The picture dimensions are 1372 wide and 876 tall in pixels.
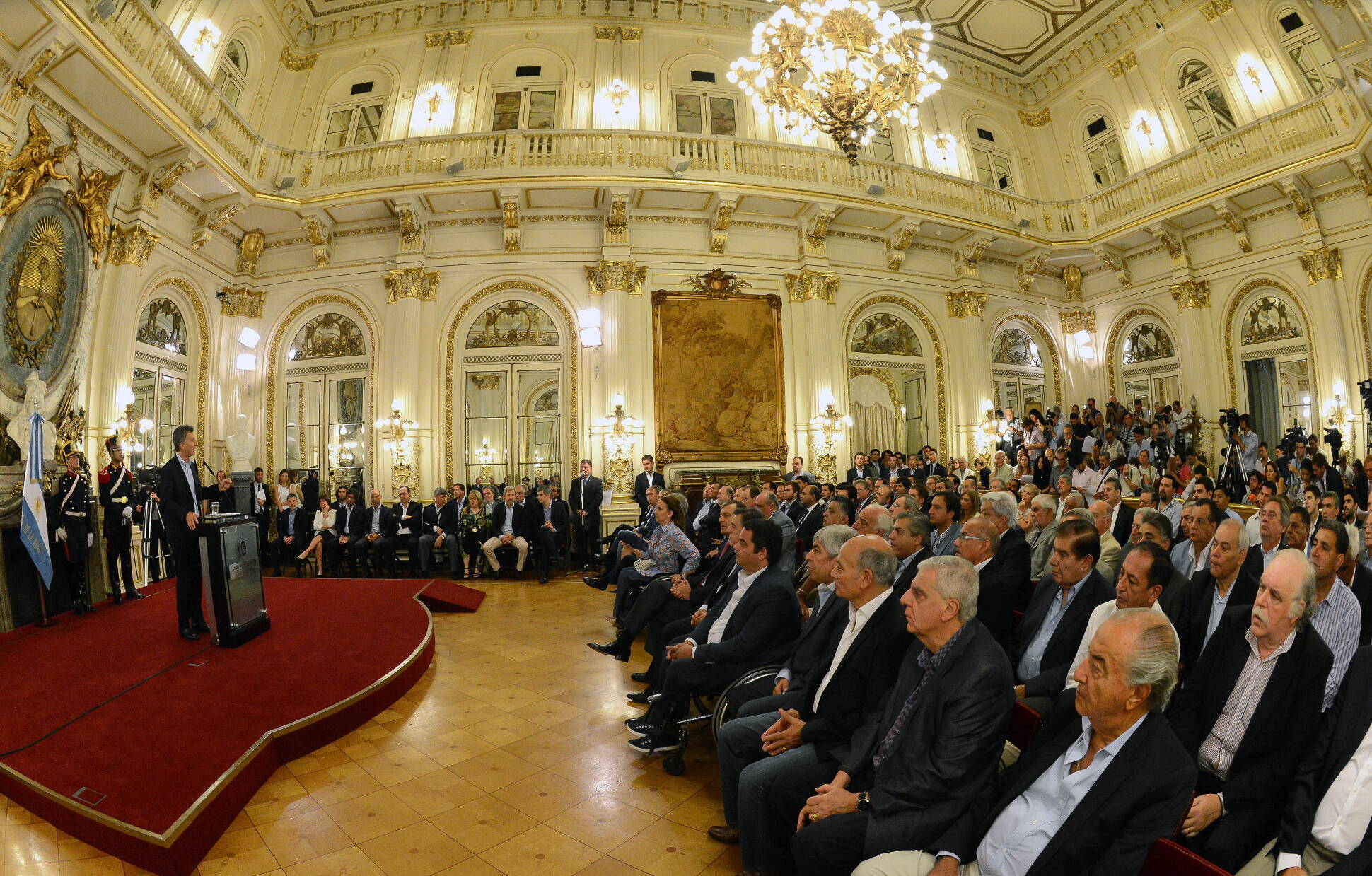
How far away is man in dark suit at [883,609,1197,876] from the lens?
1646 millimetres

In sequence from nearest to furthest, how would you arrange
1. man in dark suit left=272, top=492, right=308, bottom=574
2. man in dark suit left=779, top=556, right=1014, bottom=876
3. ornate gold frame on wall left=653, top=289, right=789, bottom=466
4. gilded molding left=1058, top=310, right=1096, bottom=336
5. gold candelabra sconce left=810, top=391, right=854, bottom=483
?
man in dark suit left=779, top=556, right=1014, bottom=876
man in dark suit left=272, top=492, right=308, bottom=574
ornate gold frame on wall left=653, top=289, right=789, bottom=466
gold candelabra sconce left=810, top=391, right=854, bottom=483
gilded molding left=1058, top=310, right=1096, bottom=336

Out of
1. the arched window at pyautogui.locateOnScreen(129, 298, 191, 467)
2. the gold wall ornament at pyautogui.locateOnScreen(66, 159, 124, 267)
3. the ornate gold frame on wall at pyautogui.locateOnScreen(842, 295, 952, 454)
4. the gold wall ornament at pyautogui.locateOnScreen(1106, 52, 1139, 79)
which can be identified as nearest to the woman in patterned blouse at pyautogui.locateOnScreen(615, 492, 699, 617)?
the arched window at pyautogui.locateOnScreen(129, 298, 191, 467)

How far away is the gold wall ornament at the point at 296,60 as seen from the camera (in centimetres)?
1180

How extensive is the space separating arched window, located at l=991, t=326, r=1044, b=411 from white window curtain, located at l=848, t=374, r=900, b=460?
241 cm

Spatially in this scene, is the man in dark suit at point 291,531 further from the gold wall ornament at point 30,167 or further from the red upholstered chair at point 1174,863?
the red upholstered chair at point 1174,863

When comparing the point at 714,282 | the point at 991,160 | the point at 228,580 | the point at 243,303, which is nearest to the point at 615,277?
the point at 714,282

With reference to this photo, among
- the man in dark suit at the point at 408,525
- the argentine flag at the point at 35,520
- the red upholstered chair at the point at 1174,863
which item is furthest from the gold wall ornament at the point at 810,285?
the red upholstered chair at the point at 1174,863

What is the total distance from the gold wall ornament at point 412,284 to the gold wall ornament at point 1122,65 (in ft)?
43.1

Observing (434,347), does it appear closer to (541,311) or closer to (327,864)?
(541,311)

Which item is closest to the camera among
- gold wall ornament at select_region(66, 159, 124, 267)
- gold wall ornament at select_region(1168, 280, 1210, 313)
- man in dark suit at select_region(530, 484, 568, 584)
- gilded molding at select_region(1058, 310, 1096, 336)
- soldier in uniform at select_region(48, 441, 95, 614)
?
soldier in uniform at select_region(48, 441, 95, 614)

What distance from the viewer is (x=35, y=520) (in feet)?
18.1

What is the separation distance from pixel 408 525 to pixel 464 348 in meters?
3.23

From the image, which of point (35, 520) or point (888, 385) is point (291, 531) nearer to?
point (35, 520)

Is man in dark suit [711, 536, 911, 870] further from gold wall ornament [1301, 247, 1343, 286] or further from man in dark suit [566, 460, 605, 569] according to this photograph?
gold wall ornament [1301, 247, 1343, 286]
